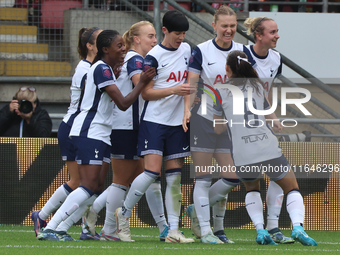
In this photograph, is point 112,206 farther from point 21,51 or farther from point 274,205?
point 21,51

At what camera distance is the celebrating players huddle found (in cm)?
419

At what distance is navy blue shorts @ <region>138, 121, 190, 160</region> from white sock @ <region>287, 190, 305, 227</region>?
905 millimetres

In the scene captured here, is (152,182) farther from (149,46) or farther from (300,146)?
(300,146)

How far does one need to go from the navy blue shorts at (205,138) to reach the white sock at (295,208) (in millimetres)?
658

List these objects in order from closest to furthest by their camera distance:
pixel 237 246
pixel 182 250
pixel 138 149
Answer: pixel 182 250, pixel 237 246, pixel 138 149

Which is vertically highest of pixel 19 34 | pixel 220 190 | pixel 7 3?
pixel 7 3

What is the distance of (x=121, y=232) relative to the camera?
4570mm

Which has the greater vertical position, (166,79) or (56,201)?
(166,79)

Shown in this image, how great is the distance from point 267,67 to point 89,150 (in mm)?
1663

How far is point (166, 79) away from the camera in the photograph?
177 inches

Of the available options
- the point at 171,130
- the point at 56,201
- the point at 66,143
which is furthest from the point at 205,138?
the point at 56,201

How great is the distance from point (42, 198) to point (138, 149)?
2008mm

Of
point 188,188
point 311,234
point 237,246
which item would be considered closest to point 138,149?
point 237,246

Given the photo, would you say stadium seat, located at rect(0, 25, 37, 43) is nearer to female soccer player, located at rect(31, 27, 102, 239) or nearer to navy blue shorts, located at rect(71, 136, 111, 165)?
female soccer player, located at rect(31, 27, 102, 239)
